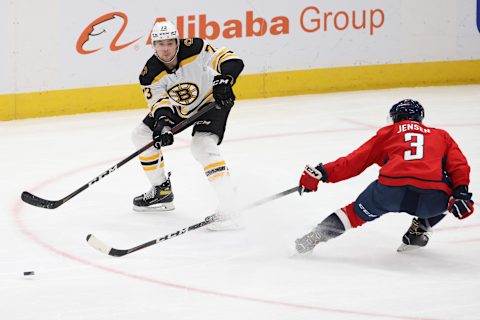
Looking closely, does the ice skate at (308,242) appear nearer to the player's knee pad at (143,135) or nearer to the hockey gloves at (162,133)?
the hockey gloves at (162,133)

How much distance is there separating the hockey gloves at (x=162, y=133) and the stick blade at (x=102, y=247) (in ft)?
A: 2.05

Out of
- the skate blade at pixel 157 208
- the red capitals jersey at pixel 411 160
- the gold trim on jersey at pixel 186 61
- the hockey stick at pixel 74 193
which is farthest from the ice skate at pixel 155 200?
the red capitals jersey at pixel 411 160

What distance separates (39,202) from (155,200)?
59cm

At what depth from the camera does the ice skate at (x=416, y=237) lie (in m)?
4.52

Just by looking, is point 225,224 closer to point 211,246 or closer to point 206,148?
point 211,246

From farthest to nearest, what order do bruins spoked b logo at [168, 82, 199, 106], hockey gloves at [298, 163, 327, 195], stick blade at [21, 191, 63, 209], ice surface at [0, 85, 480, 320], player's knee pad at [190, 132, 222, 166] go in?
1. stick blade at [21, 191, 63, 209]
2. bruins spoked b logo at [168, 82, 199, 106]
3. player's knee pad at [190, 132, 222, 166]
4. hockey gloves at [298, 163, 327, 195]
5. ice surface at [0, 85, 480, 320]

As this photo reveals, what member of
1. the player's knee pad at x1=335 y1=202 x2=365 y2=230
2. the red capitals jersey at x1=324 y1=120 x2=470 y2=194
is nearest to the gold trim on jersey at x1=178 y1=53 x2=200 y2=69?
the red capitals jersey at x1=324 y1=120 x2=470 y2=194

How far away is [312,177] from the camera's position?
4.41 metres

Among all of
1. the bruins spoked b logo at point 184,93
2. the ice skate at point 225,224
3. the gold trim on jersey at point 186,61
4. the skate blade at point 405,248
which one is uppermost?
the gold trim on jersey at point 186,61

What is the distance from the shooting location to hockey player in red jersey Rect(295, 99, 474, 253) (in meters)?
4.21

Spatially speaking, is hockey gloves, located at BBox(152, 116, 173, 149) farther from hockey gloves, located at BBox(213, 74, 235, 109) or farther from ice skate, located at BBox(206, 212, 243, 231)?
ice skate, located at BBox(206, 212, 243, 231)

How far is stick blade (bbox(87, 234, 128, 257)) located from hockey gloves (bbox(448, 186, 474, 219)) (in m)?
1.40

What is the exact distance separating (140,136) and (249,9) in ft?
11.0

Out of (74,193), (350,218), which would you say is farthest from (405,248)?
(74,193)
